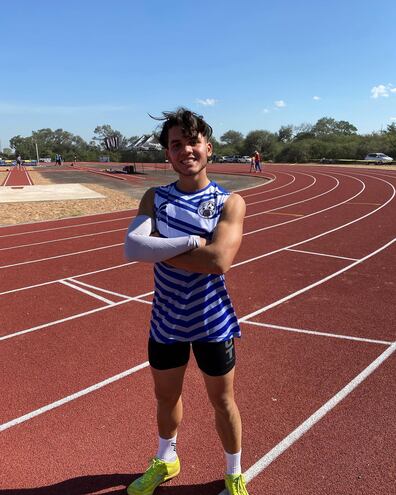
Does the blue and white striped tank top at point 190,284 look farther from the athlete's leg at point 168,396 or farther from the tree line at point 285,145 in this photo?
the tree line at point 285,145

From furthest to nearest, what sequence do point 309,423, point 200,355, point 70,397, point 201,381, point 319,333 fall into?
point 319,333
point 201,381
point 70,397
point 309,423
point 200,355

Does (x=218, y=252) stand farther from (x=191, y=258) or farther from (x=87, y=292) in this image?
(x=87, y=292)

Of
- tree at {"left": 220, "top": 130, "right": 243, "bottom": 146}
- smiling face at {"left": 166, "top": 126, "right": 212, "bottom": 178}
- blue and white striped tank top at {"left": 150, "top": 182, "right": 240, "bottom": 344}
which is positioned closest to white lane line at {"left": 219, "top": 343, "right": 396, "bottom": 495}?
blue and white striped tank top at {"left": 150, "top": 182, "right": 240, "bottom": 344}

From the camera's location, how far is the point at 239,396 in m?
3.35

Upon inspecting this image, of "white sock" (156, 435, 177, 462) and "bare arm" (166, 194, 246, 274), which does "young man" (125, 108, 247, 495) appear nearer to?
"bare arm" (166, 194, 246, 274)

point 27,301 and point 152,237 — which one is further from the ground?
point 152,237

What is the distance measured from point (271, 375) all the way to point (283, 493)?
133cm

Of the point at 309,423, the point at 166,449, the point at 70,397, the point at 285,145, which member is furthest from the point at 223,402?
the point at 285,145

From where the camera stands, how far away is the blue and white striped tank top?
2.01 metres

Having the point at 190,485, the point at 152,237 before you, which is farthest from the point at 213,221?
the point at 190,485

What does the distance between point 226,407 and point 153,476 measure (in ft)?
2.28

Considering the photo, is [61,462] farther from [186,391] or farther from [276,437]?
[276,437]

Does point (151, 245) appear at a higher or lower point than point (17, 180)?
higher

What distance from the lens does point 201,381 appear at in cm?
359
